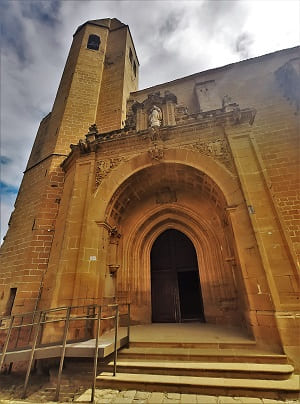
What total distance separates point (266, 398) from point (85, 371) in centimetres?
322

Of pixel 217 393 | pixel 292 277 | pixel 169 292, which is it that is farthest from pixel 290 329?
pixel 169 292

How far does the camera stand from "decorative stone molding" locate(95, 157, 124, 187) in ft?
20.5

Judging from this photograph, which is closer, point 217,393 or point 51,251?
point 217,393

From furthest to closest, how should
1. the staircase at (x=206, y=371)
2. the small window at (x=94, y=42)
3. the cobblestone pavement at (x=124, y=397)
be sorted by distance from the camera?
the small window at (x=94, y=42), the staircase at (x=206, y=371), the cobblestone pavement at (x=124, y=397)

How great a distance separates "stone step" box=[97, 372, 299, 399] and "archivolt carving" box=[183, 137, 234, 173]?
14.6ft

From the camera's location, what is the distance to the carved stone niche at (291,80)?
278 inches

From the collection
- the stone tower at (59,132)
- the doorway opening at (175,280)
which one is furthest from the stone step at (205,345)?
the stone tower at (59,132)

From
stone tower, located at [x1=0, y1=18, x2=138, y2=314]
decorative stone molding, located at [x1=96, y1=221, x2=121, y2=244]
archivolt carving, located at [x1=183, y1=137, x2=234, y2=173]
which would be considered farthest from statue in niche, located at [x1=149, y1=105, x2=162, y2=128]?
decorative stone molding, located at [x1=96, y1=221, x2=121, y2=244]

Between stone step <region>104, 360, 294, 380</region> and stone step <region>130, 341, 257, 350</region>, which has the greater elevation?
stone step <region>130, 341, 257, 350</region>

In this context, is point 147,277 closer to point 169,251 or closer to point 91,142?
point 169,251

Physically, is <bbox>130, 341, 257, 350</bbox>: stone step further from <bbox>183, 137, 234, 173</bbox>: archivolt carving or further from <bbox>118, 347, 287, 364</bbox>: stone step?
<bbox>183, 137, 234, 173</bbox>: archivolt carving

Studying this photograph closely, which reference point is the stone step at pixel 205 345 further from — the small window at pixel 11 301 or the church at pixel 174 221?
the small window at pixel 11 301

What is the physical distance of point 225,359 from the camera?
3264mm

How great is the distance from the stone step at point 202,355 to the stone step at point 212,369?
124mm
